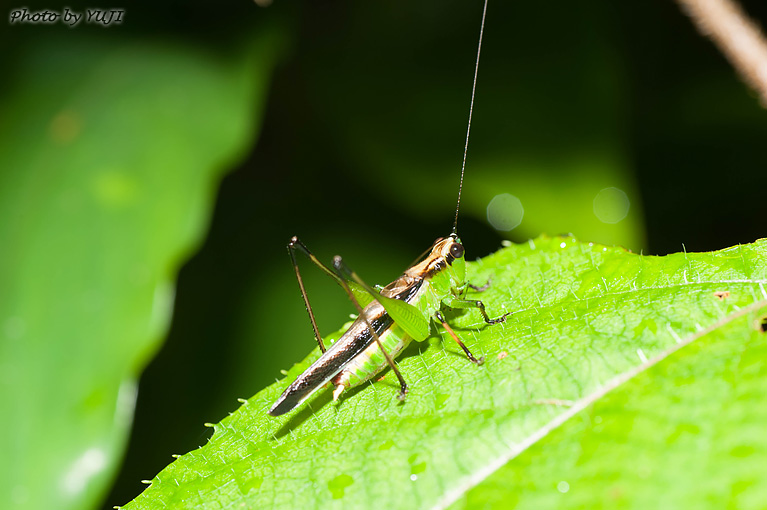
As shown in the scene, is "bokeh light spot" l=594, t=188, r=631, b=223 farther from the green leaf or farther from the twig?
the twig

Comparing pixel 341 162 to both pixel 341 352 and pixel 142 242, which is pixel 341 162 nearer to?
pixel 142 242

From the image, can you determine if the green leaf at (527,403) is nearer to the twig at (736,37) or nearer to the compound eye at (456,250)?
the compound eye at (456,250)

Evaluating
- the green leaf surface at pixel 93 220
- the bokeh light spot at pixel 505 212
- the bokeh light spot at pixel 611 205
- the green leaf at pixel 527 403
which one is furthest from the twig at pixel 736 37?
the green leaf surface at pixel 93 220

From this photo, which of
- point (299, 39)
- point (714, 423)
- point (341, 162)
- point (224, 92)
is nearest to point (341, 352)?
point (714, 423)

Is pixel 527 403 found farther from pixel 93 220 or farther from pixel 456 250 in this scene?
pixel 93 220

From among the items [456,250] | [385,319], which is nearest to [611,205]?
[456,250]

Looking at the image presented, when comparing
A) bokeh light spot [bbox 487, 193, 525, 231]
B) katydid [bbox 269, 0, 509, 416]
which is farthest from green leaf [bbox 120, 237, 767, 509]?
bokeh light spot [bbox 487, 193, 525, 231]
